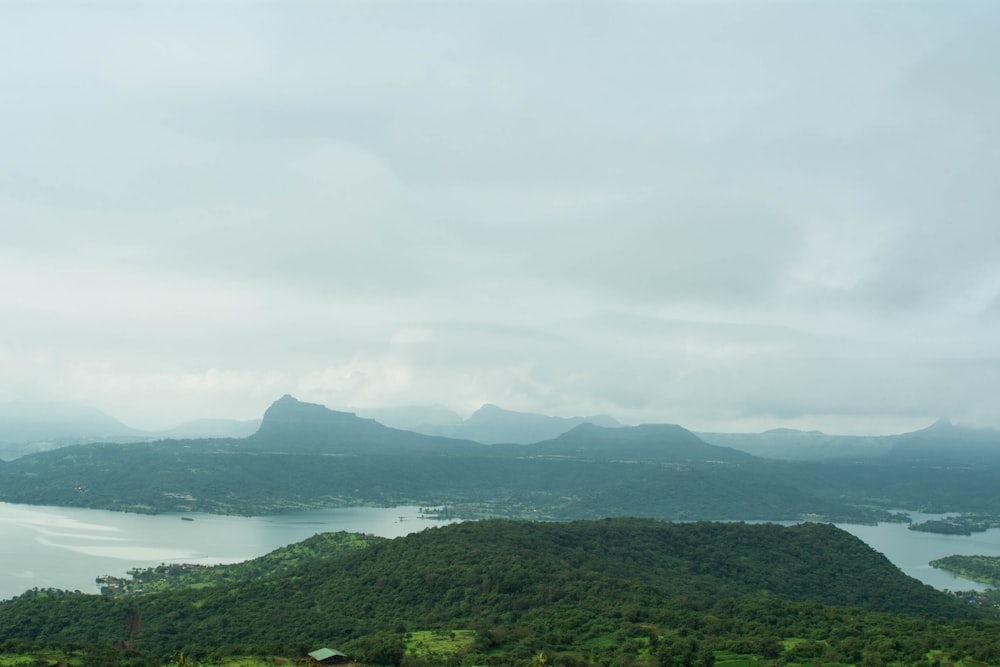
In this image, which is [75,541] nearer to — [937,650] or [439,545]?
[439,545]

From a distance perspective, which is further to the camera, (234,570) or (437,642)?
(234,570)

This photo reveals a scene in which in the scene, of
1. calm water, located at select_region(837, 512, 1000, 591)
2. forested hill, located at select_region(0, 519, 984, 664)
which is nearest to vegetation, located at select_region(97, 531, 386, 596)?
forested hill, located at select_region(0, 519, 984, 664)

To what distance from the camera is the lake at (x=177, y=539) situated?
304 feet

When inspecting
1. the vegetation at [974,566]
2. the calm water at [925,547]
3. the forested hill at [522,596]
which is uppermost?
the forested hill at [522,596]

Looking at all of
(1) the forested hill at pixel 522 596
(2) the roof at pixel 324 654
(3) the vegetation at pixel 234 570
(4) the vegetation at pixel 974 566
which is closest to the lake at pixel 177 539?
(4) the vegetation at pixel 974 566

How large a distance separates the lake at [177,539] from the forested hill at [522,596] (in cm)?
3247

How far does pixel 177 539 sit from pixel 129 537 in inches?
308

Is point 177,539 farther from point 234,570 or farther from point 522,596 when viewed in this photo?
point 522,596

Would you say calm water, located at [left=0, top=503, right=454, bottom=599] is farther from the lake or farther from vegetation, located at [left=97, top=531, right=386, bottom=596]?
vegetation, located at [left=97, top=531, right=386, bottom=596]

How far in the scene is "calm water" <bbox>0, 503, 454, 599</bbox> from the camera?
9069 centimetres

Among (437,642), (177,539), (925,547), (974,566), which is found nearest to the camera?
(437,642)

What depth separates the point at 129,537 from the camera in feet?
396

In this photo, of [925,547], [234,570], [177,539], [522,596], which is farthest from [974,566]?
[177,539]

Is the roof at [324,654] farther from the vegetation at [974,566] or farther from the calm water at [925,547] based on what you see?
the vegetation at [974,566]
